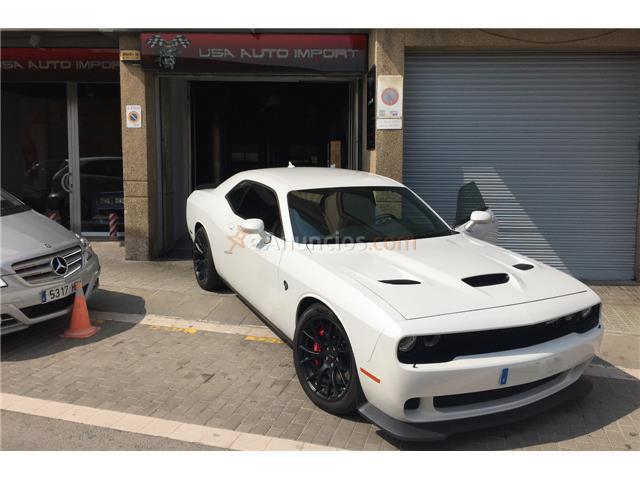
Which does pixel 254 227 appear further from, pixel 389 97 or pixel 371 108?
pixel 371 108

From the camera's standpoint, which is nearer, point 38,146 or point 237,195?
point 237,195

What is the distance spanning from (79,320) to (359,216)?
2817 mm

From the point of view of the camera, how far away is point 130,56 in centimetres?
829

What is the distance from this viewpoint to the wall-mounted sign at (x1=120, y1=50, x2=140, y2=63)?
326 inches

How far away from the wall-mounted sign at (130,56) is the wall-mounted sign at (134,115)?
636 mm

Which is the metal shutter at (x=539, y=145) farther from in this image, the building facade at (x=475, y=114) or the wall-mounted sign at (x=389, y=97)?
the wall-mounted sign at (x=389, y=97)

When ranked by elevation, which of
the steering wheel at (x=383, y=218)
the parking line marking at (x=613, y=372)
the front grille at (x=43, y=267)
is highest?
the steering wheel at (x=383, y=218)

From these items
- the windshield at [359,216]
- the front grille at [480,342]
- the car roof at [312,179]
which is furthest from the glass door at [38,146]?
the front grille at [480,342]

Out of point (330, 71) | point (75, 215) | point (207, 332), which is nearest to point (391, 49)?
point (330, 71)

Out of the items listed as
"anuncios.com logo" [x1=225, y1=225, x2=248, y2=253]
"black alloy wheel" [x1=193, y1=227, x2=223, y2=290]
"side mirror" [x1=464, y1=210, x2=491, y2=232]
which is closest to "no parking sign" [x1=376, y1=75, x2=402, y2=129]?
"black alloy wheel" [x1=193, y1=227, x2=223, y2=290]

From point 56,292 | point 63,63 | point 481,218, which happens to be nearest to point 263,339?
point 56,292

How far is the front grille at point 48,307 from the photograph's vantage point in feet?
16.6

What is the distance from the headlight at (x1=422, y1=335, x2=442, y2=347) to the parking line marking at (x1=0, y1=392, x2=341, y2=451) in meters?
0.88

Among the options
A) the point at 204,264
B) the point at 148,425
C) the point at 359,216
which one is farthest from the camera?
the point at 204,264
